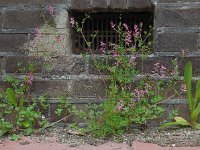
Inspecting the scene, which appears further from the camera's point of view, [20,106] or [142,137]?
[20,106]

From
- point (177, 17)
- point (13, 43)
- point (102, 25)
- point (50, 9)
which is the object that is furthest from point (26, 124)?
point (177, 17)

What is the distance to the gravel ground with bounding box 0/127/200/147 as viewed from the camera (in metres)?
2.49

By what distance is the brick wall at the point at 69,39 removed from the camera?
2.83 metres

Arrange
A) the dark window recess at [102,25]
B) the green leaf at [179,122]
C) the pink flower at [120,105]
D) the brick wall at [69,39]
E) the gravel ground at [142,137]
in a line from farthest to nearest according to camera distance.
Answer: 1. the dark window recess at [102,25]
2. the brick wall at [69,39]
3. the green leaf at [179,122]
4. the pink flower at [120,105]
5. the gravel ground at [142,137]

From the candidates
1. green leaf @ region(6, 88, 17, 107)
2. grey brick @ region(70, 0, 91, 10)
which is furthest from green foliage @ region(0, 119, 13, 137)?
grey brick @ region(70, 0, 91, 10)

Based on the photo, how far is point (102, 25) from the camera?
10.0 ft

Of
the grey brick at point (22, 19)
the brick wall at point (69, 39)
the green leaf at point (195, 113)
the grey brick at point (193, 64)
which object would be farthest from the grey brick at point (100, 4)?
the green leaf at point (195, 113)

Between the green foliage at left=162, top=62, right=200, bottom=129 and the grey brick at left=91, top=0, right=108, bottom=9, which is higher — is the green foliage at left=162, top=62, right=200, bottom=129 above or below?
below

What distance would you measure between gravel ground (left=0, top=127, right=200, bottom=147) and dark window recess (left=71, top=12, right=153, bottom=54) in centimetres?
64

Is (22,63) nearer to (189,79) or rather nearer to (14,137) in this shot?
(14,137)

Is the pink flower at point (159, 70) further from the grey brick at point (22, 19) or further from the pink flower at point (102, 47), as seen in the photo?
the grey brick at point (22, 19)

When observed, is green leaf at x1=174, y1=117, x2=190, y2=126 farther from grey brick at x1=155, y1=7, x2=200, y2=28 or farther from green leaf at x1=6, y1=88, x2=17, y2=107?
green leaf at x1=6, y1=88, x2=17, y2=107

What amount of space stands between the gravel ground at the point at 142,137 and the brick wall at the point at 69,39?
0.29m

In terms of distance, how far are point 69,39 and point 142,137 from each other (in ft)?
2.79
